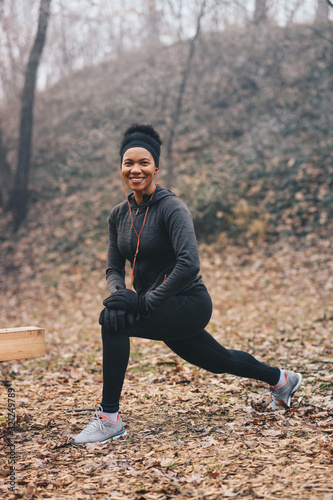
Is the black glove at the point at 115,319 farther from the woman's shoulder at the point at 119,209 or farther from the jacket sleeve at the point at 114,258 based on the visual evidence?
the woman's shoulder at the point at 119,209

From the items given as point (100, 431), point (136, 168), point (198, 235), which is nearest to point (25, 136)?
point (198, 235)

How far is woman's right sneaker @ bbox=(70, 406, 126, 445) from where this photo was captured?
11.2 ft

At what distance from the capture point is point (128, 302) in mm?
3270

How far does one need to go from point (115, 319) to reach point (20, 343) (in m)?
0.68

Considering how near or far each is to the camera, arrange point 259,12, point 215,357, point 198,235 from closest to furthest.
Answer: point 215,357 < point 198,235 < point 259,12

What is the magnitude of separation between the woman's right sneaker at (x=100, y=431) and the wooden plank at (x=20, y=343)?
700 millimetres

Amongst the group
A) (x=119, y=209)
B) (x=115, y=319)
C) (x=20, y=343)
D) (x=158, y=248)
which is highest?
(x=119, y=209)

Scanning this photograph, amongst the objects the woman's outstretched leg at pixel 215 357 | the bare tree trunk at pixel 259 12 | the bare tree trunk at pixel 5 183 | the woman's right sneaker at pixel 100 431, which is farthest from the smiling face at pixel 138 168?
the bare tree trunk at pixel 259 12

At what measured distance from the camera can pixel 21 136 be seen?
50.9 feet

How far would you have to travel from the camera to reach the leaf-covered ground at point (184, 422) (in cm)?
276

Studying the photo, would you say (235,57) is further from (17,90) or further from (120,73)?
(17,90)

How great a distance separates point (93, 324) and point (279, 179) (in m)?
6.96

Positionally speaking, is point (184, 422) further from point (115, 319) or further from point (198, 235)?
point (198, 235)

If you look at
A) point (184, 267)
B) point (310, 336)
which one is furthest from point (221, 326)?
point (184, 267)
